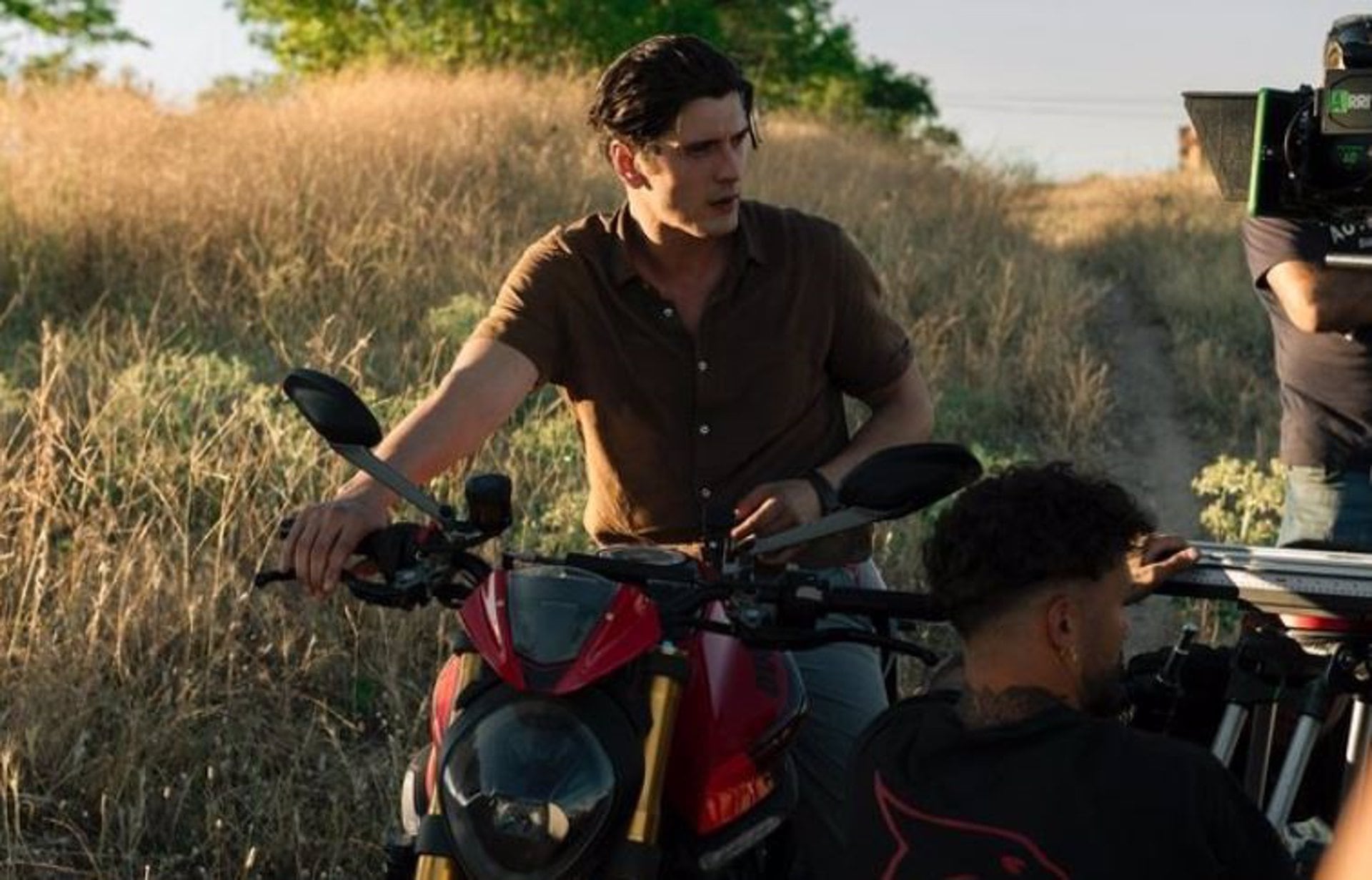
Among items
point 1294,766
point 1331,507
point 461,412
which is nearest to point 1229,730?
point 1294,766

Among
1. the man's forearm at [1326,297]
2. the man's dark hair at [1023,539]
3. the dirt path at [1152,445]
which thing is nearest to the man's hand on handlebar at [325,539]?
the man's dark hair at [1023,539]

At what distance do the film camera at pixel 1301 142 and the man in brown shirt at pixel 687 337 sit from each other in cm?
78

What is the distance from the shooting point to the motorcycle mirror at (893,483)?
110 inches

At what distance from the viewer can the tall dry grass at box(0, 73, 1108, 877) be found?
207 inches

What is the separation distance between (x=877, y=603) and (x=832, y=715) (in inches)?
28.5

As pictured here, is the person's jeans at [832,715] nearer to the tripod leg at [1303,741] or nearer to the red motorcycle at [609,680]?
the red motorcycle at [609,680]

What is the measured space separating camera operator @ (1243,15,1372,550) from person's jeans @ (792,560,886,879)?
124 centimetres

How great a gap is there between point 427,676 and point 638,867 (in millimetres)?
3469

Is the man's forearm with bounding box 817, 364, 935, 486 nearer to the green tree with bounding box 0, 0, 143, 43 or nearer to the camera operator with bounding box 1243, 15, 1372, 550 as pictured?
the camera operator with bounding box 1243, 15, 1372, 550

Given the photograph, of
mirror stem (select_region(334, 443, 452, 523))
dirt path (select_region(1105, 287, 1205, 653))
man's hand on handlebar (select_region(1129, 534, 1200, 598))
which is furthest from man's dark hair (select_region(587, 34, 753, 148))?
dirt path (select_region(1105, 287, 1205, 653))

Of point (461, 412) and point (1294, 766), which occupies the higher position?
point (461, 412)

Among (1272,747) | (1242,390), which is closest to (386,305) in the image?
(1242,390)

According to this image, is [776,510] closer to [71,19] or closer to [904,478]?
[904,478]

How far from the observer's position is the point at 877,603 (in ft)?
9.68
